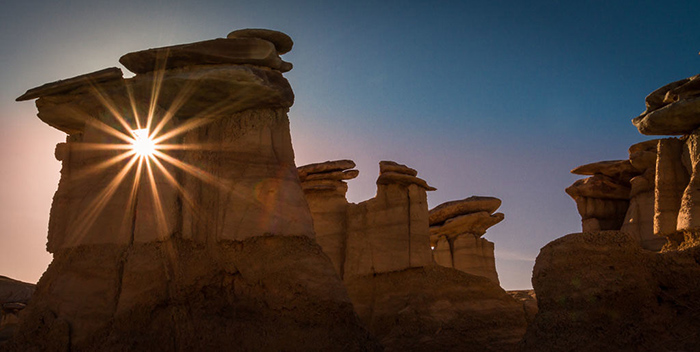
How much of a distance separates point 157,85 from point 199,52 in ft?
3.17

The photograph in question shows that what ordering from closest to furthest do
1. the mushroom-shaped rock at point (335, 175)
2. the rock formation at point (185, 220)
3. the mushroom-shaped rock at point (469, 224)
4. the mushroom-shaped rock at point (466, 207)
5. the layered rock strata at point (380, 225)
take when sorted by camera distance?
the rock formation at point (185, 220) < the layered rock strata at point (380, 225) < the mushroom-shaped rock at point (335, 175) < the mushroom-shaped rock at point (469, 224) < the mushroom-shaped rock at point (466, 207)

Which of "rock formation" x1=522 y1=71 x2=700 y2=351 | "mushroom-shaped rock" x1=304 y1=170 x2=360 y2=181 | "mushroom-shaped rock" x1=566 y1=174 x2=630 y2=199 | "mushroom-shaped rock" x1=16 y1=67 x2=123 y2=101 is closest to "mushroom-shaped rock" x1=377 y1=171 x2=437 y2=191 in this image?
"mushroom-shaped rock" x1=304 y1=170 x2=360 y2=181

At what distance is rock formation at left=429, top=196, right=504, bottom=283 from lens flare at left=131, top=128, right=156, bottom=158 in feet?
47.0

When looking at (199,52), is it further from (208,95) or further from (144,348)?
(144,348)

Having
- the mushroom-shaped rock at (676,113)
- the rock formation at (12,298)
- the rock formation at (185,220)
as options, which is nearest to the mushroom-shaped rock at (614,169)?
the mushroom-shaped rock at (676,113)

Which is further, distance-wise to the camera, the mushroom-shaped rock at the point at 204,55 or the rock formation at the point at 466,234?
the rock formation at the point at 466,234

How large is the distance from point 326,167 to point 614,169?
8677 millimetres

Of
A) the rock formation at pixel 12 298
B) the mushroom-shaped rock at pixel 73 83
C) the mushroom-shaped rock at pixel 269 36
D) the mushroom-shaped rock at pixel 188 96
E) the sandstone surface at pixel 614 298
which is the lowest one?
the sandstone surface at pixel 614 298

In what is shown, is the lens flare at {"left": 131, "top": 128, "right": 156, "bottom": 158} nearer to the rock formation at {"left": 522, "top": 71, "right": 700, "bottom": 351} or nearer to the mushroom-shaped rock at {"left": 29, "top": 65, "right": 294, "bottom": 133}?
the mushroom-shaped rock at {"left": 29, "top": 65, "right": 294, "bottom": 133}

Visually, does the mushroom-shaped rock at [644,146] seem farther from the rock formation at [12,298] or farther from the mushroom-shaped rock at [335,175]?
the rock formation at [12,298]

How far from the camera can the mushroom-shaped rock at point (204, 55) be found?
12.1 meters

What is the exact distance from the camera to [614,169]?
65.7 feet

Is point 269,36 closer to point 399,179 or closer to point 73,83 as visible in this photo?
point 73,83

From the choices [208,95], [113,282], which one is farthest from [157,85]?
[113,282]
